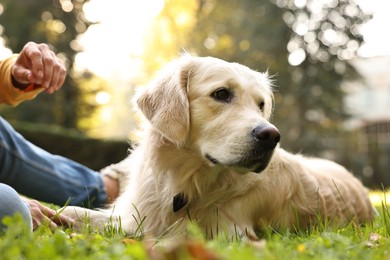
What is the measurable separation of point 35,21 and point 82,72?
8.71 ft

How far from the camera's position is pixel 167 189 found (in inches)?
121

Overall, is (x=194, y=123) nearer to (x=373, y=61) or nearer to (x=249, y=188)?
(x=249, y=188)

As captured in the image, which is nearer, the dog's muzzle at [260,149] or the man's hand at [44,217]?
the man's hand at [44,217]

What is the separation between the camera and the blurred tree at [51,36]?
18.2 metres

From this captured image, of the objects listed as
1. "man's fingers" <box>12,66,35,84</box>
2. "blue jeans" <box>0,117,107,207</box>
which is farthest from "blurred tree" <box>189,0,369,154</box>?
"man's fingers" <box>12,66,35,84</box>

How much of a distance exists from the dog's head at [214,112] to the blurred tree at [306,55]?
1487cm

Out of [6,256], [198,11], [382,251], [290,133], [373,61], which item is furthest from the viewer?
[373,61]

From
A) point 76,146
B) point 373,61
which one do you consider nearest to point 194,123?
point 76,146

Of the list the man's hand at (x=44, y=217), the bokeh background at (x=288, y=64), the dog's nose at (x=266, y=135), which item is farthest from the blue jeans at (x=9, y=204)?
the bokeh background at (x=288, y=64)

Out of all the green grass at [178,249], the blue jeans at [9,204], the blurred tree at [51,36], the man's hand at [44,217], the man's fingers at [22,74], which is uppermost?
the man's fingers at [22,74]

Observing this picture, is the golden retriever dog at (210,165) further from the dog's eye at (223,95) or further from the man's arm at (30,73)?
the man's arm at (30,73)

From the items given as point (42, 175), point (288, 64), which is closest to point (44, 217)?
point (42, 175)

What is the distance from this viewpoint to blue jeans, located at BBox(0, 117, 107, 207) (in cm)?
395

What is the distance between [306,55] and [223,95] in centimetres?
1690
